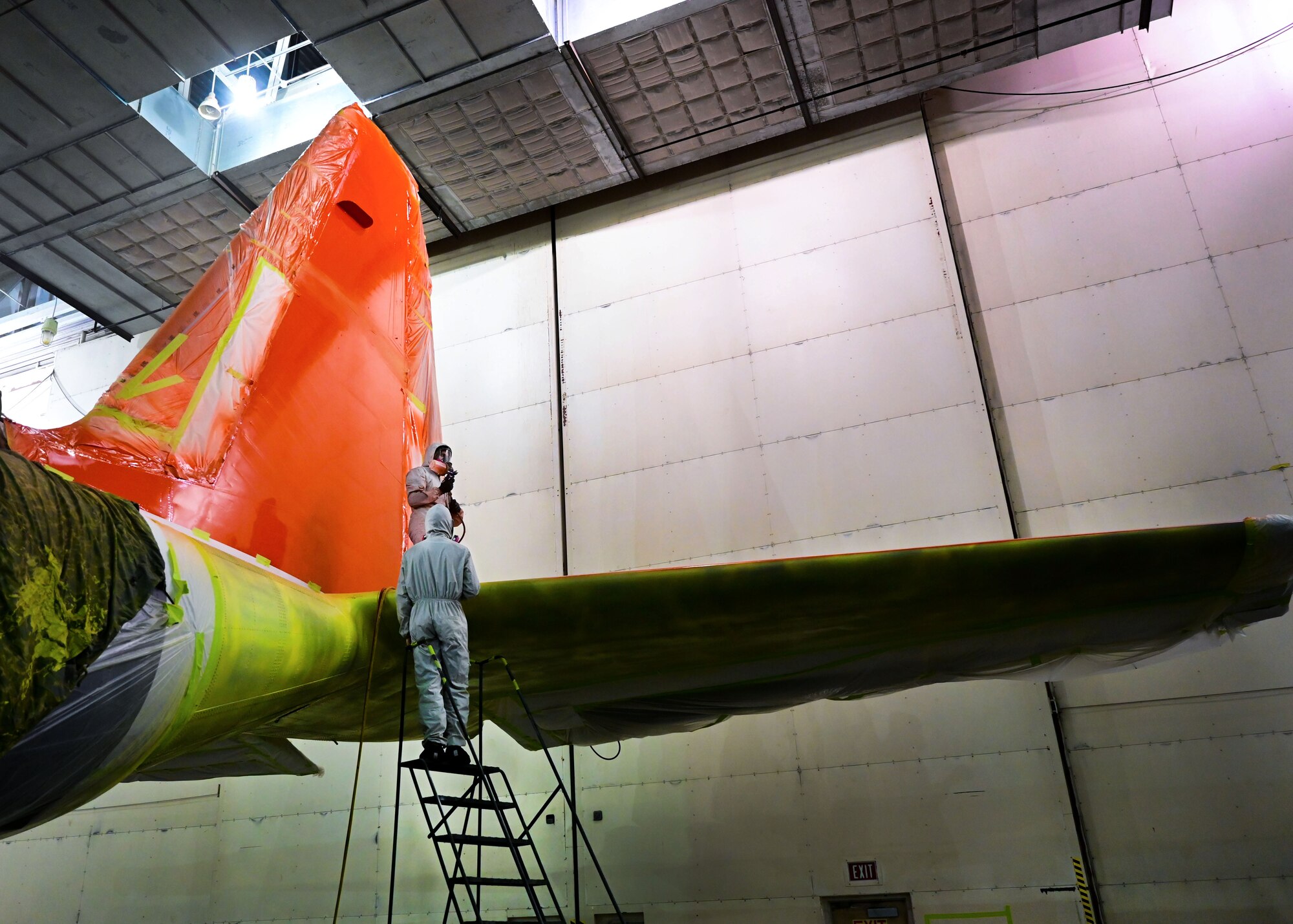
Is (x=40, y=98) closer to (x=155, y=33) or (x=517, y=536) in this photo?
(x=155, y=33)

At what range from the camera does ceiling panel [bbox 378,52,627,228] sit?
33.2ft

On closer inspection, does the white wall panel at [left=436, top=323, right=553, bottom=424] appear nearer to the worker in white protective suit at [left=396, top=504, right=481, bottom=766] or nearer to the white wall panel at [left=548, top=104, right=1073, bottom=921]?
the white wall panel at [left=548, top=104, right=1073, bottom=921]

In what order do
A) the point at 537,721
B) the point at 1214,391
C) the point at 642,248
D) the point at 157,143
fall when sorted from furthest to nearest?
the point at 642,248 < the point at 157,143 < the point at 1214,391 < the point at 537,721

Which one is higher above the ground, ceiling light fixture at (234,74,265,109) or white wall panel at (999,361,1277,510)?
ceiling light fixture at (234,74,265,109)

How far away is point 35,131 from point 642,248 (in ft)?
22.9

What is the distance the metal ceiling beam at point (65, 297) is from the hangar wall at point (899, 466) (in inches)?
234

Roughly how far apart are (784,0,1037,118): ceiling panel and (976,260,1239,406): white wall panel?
2.87 meters

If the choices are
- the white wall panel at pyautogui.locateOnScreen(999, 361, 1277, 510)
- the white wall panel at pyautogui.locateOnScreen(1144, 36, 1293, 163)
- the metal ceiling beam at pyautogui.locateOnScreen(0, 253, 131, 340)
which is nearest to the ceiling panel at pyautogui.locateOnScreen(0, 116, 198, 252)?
the metal ceiling beam at pyautogui.locateOnScreen(0, 253, 131, 340)

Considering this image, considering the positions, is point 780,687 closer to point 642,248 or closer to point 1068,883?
point 1068,883

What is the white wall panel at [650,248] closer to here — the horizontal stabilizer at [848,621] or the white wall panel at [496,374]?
the white wall panel at [496,374]

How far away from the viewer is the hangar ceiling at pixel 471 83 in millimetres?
9023

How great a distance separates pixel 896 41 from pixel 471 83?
Result: 186 inches

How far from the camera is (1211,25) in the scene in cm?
943

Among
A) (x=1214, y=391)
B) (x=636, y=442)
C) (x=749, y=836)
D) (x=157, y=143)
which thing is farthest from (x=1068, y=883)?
(x=157, y=143)
